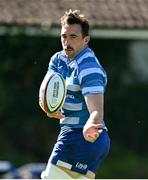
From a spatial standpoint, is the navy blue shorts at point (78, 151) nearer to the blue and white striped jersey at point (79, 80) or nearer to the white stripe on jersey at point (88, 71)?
the blue and white striped jersey at point (79, 80)

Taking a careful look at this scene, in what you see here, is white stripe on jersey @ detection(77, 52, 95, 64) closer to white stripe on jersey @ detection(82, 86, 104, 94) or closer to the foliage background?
white stripe on jersey @ detection(82, 86, 104, 94)

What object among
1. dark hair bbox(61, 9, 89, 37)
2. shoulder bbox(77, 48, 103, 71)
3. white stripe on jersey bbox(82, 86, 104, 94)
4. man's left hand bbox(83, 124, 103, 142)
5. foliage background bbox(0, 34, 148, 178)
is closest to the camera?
man's left hand bbox(83, 124, 103, 142)

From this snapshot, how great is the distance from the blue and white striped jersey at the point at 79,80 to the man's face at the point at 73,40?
1.6 inches

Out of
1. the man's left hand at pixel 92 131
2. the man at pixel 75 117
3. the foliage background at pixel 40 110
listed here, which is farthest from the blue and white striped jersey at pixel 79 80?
the foliage background at pixel 40 110

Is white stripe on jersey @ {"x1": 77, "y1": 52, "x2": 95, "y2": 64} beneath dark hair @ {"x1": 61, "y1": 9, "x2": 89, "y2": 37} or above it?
beneath

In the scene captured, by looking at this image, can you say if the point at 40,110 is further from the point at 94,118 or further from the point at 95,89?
the point at 94,118

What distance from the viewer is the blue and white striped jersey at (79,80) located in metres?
6.37

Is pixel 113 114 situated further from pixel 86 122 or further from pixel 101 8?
pixel 86 122

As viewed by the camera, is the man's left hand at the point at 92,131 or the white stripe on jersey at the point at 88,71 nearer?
the man's left hand at the point at 92,131

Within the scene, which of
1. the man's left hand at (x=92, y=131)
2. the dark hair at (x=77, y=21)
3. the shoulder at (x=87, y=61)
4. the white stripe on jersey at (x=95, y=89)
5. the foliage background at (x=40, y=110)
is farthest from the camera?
the foliage background at (x=40, y=110)

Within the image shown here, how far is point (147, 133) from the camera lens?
17359 mm

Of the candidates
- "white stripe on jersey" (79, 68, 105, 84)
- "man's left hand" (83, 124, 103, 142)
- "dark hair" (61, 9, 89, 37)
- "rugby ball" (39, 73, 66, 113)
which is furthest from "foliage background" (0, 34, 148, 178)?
"man's left hand" (83, 124, 103, 142)

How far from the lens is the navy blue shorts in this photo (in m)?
6.60

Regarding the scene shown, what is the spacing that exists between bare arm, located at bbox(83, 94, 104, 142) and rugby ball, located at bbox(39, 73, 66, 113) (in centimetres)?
31
